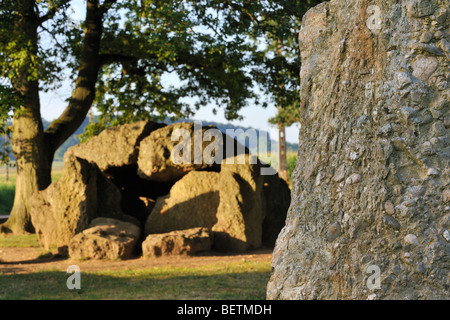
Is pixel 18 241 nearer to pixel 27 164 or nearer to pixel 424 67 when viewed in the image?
pixel 27 164

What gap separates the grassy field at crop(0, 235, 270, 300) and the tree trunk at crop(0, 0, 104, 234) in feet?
20.9

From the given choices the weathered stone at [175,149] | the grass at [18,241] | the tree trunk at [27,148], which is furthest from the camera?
the tree trunk at [27,148]

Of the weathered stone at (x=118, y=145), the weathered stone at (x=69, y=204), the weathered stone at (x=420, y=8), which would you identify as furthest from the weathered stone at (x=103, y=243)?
the weathered stone at (x=420, y=8)

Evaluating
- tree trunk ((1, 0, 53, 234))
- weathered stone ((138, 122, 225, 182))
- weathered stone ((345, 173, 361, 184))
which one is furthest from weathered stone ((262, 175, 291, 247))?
weathered stone ((345, 173, 361, 184))

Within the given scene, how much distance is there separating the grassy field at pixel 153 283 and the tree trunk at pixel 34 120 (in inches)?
251

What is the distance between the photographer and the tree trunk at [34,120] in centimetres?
1631

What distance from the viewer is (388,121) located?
8.32 feet

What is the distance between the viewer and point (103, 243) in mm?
11453

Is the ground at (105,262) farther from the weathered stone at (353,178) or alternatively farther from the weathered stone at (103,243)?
the weathered stone at (353,178)

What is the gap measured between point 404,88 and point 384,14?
42 cm

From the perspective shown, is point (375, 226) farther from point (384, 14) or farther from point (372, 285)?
point (384, 14)

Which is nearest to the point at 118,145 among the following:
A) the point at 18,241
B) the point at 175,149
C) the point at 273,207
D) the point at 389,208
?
the point at 175,149

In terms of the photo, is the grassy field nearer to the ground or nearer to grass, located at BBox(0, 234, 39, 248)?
the ground

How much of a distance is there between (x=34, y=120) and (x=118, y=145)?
146 inches
